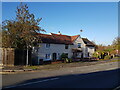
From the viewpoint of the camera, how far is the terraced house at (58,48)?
27798mm

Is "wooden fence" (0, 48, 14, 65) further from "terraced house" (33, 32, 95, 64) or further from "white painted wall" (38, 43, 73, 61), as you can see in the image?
"white painted wall" (38, 43, 73, 61)

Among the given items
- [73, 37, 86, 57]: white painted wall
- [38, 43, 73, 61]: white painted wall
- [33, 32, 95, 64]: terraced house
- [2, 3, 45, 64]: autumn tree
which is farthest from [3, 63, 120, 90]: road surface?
Result: [73, 37, 86, 57]: white painted wall

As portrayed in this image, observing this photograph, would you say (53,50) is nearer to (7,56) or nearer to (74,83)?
(7,56)

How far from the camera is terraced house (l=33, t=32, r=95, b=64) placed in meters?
27.8

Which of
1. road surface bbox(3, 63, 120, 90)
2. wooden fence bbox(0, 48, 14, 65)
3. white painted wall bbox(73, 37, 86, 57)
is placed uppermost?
white painted wall bbox(73, 37, 86, 57)

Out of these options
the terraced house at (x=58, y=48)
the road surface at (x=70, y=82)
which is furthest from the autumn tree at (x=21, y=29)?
the road surface at (x=70, y=82)

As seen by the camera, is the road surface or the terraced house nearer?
the road surface

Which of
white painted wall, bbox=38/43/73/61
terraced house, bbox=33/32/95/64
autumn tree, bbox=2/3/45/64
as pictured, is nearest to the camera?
autumn tree, bbox=2/3/45/64

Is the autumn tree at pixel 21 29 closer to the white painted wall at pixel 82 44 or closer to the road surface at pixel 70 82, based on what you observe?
the road surface at pixel 70 82

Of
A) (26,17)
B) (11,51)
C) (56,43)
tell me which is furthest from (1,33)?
(56,43)

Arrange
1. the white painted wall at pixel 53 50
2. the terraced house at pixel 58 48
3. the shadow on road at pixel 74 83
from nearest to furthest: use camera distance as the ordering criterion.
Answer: the shadow on road at pixel 74 83
the white painted wall at pixel 53 50
the terraced house at pixel 58 48

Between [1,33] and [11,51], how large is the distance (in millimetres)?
3303

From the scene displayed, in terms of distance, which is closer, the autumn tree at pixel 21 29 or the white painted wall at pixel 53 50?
the autumn tree at pixel 21 29

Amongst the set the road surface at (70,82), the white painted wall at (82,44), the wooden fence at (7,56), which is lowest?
the road surface at (70,82)
